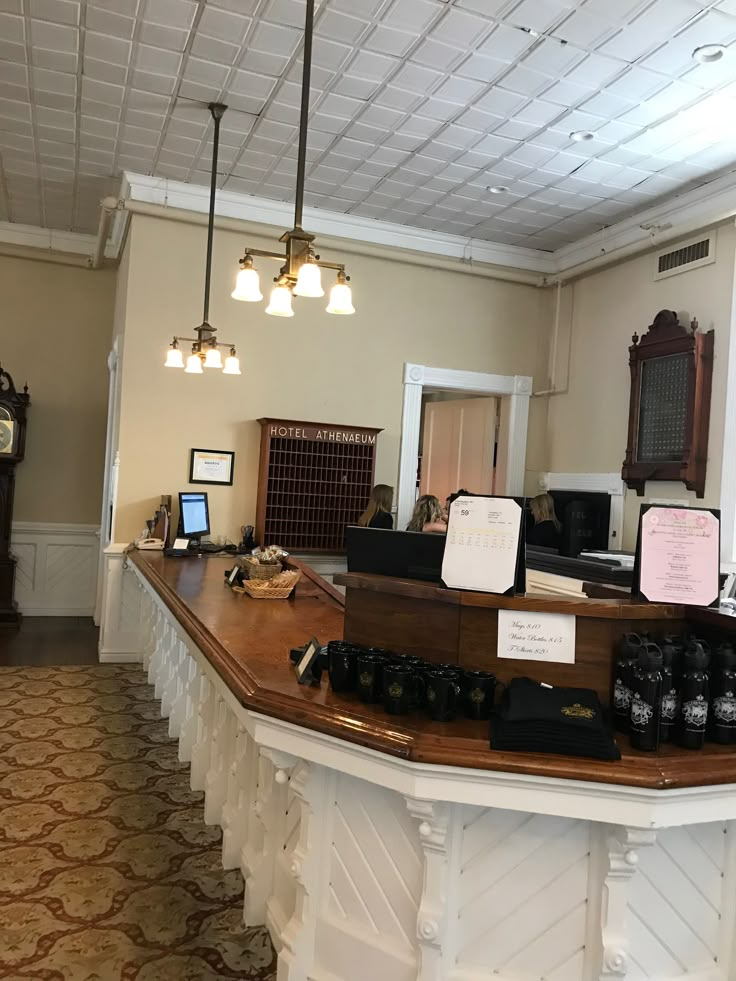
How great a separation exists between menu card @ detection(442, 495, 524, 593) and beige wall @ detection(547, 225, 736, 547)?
3.87 metres

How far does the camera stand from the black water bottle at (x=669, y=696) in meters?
1.94

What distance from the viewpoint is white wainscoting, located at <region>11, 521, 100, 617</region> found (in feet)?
26.7

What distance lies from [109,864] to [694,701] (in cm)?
243

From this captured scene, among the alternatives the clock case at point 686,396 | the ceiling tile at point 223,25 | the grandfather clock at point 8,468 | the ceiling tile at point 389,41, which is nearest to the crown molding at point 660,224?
the clock case at point 686,396

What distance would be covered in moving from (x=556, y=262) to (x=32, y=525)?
20.0 feet

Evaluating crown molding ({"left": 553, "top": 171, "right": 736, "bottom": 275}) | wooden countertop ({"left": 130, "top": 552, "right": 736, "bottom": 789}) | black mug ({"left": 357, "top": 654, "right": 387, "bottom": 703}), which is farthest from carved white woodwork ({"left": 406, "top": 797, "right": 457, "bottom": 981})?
crown molding ({"left": 553, "top": 171, "right": 736, "bottom": 275})

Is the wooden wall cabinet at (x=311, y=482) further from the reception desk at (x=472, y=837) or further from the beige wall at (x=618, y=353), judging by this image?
the reception desk at (x=472, y=837)

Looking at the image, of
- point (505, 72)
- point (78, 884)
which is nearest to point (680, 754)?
point (78, 884)

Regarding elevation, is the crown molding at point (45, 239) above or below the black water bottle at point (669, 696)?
above

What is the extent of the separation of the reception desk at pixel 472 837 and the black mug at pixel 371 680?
1.7 inches

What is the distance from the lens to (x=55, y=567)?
823 centimetres

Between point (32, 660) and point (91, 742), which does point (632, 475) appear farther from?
point (32, 660)

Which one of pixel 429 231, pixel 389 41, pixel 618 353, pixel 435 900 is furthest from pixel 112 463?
pixel 435 900

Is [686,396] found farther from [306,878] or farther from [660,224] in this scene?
[306,878]
